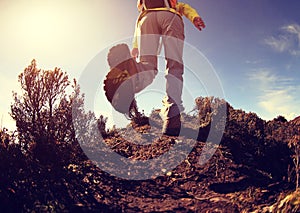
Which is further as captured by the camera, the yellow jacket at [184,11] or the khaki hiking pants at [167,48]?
the yellow jacket at [184,11]

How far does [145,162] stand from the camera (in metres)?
3.51

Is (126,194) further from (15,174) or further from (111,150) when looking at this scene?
(111,150)

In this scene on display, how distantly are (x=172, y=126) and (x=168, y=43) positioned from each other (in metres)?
1.25

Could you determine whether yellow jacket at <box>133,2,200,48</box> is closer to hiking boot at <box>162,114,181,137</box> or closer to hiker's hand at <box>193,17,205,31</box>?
hiker's hand at <box>193,17,205,31</box>

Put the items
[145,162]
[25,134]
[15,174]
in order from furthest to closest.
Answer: [25,134] → [145,162] → [15,174]

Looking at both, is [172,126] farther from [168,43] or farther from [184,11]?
[184,11]

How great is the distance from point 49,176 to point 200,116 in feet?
9.45

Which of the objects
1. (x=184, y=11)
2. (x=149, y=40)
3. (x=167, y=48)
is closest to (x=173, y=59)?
(x=167, y=48)

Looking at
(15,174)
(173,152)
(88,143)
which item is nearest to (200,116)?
(173,152)

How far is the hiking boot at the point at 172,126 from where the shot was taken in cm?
363

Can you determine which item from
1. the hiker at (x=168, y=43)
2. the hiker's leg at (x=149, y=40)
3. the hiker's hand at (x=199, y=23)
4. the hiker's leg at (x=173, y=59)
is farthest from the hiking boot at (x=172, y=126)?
the hiker's hand at (x=199, y=23)

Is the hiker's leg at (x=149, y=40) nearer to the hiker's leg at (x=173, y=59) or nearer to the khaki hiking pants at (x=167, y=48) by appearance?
the khaki hiking pants at (x=167, y=48)

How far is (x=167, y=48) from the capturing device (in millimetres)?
3721

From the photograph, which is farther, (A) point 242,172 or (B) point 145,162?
(B) point 145,162
